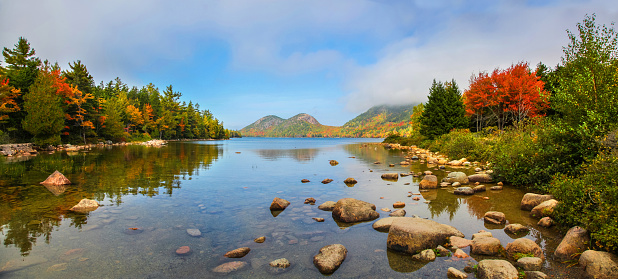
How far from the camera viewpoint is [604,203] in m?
6.42

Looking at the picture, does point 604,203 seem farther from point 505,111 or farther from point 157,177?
point 505,111

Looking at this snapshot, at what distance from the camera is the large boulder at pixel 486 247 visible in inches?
278

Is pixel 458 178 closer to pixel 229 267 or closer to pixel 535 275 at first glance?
pixel 535 275

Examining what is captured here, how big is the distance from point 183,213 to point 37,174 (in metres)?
16.8

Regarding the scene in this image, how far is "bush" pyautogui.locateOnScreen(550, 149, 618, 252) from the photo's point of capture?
6082mm

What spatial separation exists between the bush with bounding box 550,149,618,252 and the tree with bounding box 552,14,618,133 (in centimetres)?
249

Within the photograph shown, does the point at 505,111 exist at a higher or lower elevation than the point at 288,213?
higher

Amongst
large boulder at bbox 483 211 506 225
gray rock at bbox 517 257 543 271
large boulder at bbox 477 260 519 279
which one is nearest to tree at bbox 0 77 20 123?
large boulder at bbox 477 260 519 279

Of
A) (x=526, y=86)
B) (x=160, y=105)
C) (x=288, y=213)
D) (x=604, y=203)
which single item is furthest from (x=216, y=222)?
(x=160, y=105)

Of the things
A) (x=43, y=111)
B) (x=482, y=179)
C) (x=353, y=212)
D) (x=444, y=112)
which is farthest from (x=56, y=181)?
(x=444, y=112)

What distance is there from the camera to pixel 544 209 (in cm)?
934

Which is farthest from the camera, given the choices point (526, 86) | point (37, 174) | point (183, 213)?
point (526, 86)

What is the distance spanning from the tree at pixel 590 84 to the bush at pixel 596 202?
8.17ft

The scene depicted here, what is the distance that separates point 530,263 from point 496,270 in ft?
3.61
